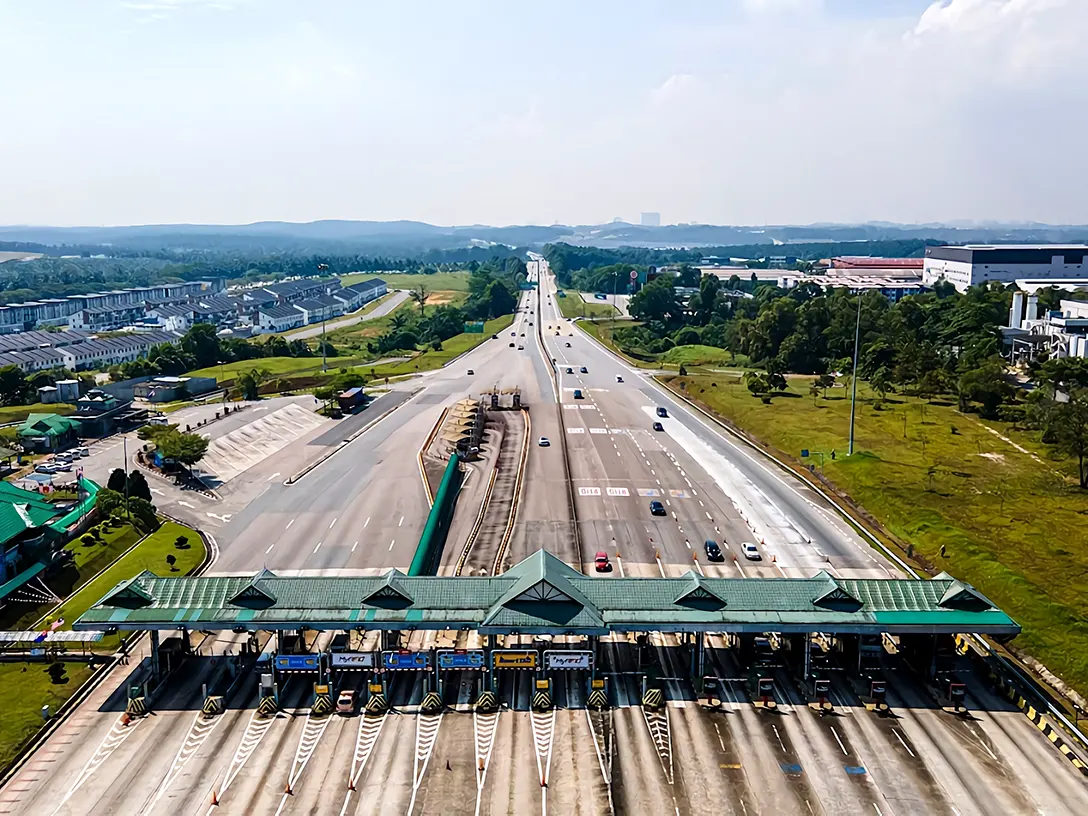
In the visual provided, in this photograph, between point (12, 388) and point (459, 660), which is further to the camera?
point (12, 388)

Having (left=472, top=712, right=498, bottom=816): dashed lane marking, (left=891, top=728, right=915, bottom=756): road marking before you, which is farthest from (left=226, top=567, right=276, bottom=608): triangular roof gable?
(left=891, top=728, right=915, bottom=756): road marking

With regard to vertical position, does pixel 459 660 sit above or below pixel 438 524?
above

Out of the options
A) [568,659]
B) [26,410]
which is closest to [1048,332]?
[568,659]

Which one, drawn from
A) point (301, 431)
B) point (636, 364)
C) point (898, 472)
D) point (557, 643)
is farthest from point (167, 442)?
point (636, 364)

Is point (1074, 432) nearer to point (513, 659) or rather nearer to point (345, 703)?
point (513, 659)

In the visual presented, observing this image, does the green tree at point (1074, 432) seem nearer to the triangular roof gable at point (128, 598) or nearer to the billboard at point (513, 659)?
the billboard at point (513, 659)

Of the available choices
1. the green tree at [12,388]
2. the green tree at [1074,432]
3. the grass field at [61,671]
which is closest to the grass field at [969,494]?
the green tree at [1074,432]
